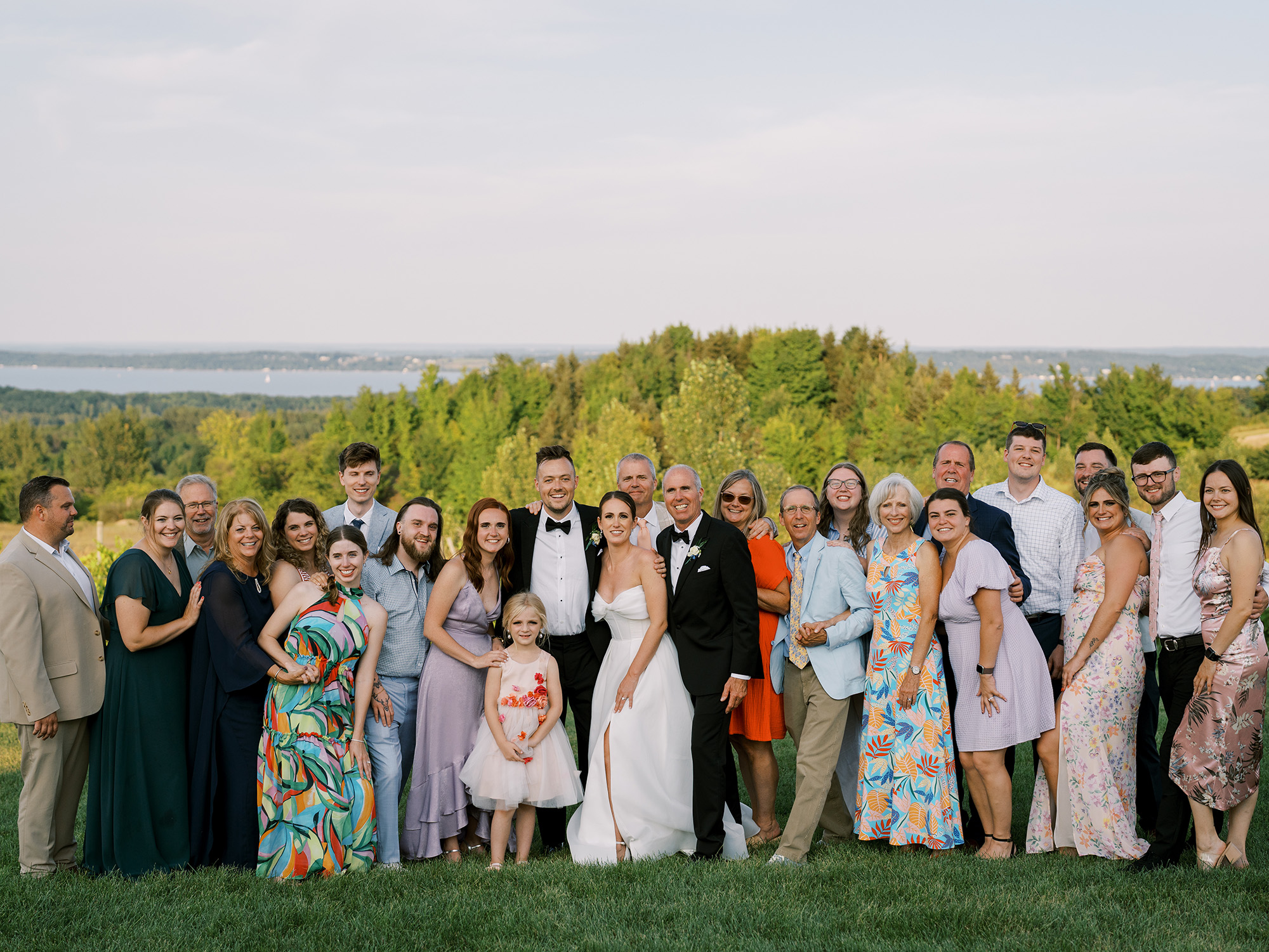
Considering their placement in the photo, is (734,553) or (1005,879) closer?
(1005,879)

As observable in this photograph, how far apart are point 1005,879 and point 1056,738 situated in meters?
1.07

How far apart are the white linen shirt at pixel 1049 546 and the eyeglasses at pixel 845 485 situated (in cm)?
93

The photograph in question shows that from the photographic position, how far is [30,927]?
492 cm

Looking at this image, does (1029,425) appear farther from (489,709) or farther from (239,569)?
(239,569)

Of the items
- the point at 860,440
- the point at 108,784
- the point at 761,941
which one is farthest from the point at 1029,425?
the point at 860,440

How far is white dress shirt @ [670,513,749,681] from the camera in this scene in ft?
20.5

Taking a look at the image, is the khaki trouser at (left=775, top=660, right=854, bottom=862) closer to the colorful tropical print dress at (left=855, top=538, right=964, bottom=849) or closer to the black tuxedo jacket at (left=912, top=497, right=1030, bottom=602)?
the colorful tropical print dress at (left=855, top=538, right=964, bottom=849)

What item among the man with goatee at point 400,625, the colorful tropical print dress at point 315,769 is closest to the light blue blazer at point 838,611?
the man with goatee at point 400,625

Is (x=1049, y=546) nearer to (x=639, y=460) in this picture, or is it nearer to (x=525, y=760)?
(x=639, y=460)

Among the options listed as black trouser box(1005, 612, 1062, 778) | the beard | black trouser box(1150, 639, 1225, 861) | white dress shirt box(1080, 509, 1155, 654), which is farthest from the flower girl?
white dress shirt box(1080, 509, 1155, 654)

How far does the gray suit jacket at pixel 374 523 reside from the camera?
7.09 m

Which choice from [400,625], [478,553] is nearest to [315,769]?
[400,625]

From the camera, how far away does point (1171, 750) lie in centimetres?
561

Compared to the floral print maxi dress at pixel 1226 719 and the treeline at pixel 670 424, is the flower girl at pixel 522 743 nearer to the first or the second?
the floral print maxi dress at pixel 1226 719
